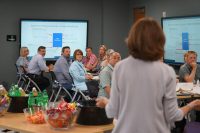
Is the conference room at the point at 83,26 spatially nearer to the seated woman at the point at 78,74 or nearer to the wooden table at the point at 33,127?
the seated woman at the point at 78,74

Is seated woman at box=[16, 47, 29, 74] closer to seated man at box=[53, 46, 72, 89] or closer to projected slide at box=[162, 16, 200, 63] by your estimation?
seated man at box=[53, 46, 72, 89]

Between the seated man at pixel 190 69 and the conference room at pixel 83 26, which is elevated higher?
the conference room at pixel 83 26

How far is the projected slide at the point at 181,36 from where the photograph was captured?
340 inches

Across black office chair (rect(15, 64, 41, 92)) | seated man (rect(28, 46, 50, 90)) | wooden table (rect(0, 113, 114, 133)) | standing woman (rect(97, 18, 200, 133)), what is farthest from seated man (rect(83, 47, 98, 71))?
standing woman (rect(97, 18, 200, 133))

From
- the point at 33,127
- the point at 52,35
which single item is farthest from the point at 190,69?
the point at 52,35

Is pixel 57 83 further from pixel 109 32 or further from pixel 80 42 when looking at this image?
pixel 109 32

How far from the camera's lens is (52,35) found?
1032 cm

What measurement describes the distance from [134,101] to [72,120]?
2.45 ft

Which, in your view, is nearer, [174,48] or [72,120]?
[72,120]

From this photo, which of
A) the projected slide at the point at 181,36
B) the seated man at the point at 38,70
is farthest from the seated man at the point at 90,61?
the projected slide at the point at 181,36

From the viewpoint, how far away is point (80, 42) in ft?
35.1

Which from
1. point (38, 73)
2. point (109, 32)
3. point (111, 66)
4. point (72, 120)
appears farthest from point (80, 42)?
point (72, 120)

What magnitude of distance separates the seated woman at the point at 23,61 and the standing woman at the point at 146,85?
6827mm

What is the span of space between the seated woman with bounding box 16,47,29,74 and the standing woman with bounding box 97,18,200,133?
6827mm
